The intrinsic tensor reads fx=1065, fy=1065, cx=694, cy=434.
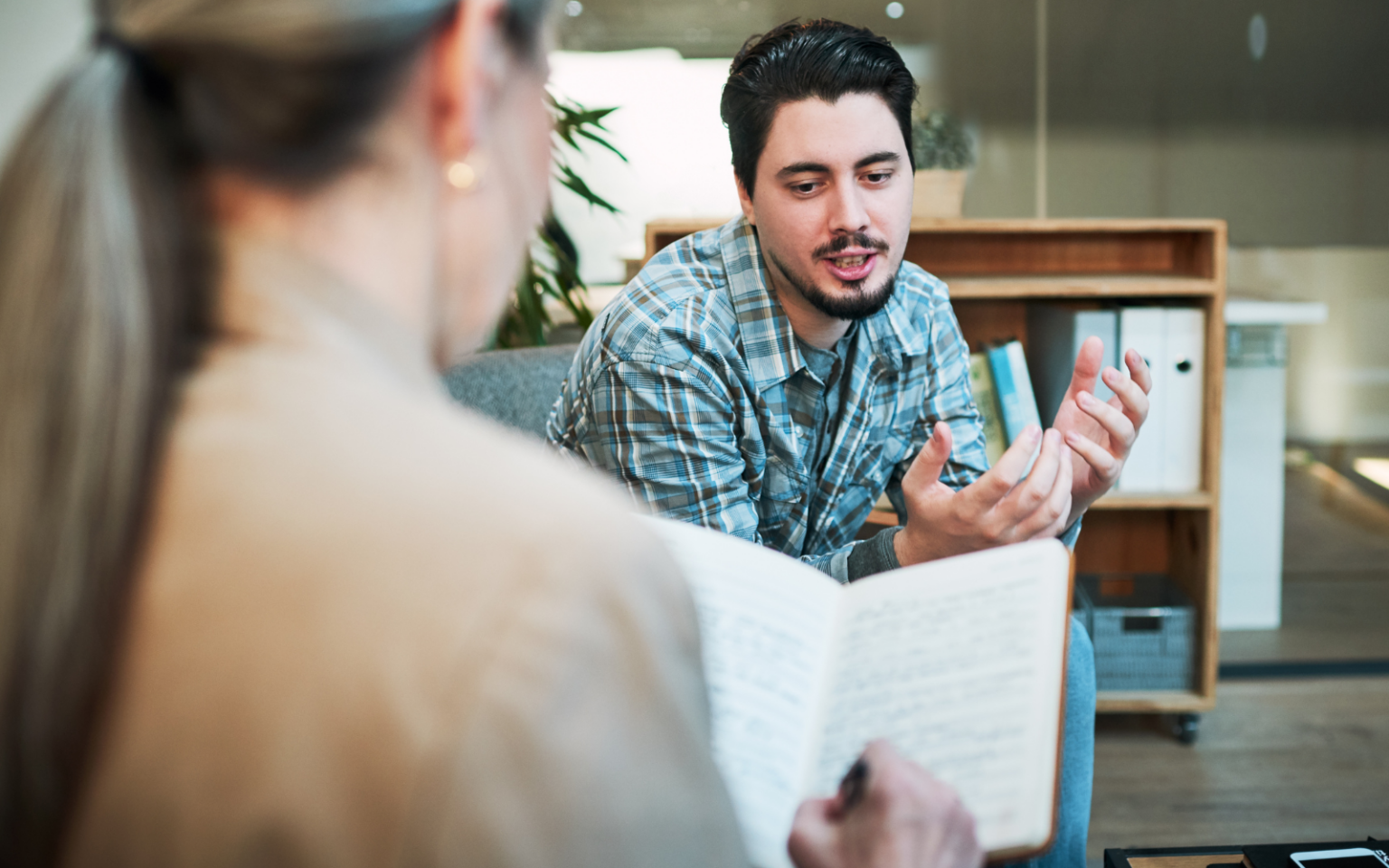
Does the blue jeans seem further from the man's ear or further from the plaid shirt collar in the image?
the man's ear

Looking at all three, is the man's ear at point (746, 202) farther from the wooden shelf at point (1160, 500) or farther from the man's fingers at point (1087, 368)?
the wooden shelf at point (1160, 500)

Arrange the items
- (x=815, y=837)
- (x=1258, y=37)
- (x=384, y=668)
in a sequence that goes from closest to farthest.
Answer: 1. (x=384, y=668)
2. (x=815, y=837)
3. (x=1258, y=37)

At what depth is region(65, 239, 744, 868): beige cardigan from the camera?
0.32 metres

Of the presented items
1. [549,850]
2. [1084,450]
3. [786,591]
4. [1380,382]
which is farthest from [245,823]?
[1380,382]

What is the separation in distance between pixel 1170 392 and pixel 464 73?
197cm

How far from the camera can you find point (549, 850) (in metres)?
0.33

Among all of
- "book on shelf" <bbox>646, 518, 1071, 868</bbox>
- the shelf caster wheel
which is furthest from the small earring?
the shelf caster wheel

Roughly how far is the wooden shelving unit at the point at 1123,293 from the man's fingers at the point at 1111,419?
36.5 inches

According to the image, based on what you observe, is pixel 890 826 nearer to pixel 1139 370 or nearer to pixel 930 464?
pixel 930 464

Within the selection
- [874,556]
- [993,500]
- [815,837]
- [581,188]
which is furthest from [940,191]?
[815,837]

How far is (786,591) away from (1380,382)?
2.44 m

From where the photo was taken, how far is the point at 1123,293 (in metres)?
2.04

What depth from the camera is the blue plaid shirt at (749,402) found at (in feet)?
4.16

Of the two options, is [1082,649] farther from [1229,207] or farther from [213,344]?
[1229,207]
